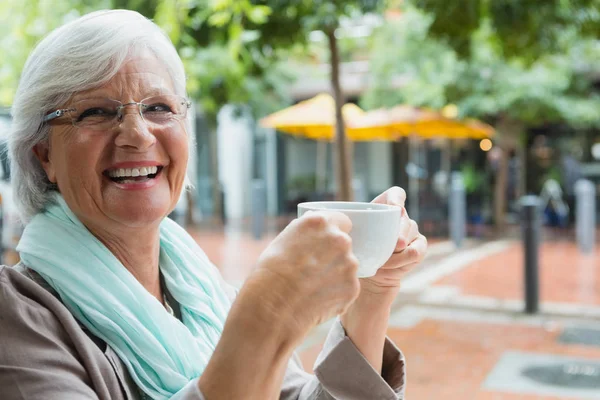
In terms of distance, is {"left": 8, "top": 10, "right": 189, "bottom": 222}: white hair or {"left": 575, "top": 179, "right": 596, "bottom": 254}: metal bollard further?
{"left": 575, "top": 179, "right": 596, "bottom": 254}: metal bollard

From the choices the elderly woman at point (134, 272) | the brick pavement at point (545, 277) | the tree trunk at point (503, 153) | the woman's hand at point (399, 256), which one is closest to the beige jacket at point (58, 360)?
the elderly woman at point (134, 272)

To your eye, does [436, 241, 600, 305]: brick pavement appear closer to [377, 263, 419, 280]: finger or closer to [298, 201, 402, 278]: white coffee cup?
[377, 263, 419, 280]: finger

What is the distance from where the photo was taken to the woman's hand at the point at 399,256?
128cm

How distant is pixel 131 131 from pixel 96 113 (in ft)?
0.25

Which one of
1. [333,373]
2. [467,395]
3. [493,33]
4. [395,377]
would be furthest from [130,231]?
[493,33]

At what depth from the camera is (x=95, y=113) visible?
51.2 inches

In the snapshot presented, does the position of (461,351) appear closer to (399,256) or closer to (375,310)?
(375,310)

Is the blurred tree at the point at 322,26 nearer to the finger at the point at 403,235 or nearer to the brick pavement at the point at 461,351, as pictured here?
the brick pavement at the point at 461,351

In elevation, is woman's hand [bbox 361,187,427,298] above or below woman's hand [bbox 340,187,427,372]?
above

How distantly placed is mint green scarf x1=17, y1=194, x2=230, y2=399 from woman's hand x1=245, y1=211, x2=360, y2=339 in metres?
0.40

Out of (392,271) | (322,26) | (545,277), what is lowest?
(545,277)

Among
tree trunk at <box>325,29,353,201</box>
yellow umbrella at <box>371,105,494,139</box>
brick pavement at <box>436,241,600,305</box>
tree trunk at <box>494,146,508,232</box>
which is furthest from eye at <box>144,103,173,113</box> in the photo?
tree trunk at <box>494,146,508,232</box>

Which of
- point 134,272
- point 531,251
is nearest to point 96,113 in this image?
point 134,272

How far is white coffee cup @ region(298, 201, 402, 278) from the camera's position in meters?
1.01
